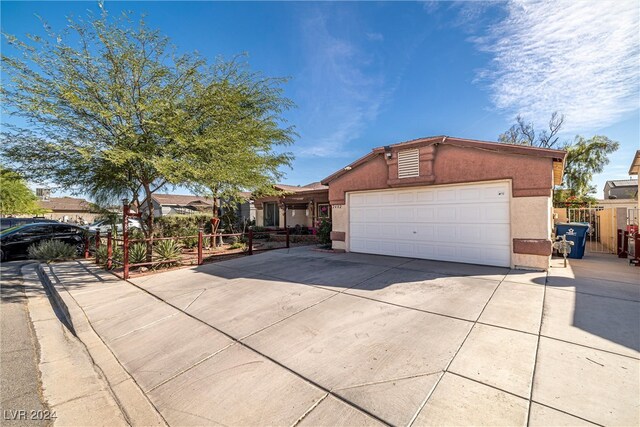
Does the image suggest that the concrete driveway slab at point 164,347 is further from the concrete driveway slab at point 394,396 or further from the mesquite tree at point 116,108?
the mesquite tree at point 116,108

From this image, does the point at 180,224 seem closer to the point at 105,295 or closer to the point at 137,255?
the point at 137,255

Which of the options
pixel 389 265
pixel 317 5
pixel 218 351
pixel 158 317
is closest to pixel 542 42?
pixel 317 5

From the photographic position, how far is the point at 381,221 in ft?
31.0

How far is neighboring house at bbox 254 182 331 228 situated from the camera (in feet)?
54.4

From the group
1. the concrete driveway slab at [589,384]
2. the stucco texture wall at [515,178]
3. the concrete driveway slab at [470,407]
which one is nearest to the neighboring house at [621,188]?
the stucco texture wall at [515,178]

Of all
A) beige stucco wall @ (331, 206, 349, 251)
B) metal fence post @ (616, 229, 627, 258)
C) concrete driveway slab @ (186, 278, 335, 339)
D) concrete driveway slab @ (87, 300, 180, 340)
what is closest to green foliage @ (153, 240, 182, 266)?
concrete driveway slab @ (186, 278, 335, 339)

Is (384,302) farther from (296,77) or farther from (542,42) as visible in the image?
(296,77)

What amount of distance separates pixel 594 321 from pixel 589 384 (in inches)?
73.5

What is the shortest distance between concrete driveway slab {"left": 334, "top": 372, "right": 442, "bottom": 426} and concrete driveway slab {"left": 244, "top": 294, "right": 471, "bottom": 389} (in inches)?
3.9

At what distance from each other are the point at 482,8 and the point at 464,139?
3.57 metres

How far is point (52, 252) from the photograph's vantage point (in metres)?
10.5

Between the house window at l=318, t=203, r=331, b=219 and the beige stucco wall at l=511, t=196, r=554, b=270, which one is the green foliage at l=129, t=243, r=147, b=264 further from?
the beige stucco wall at l=511, t=196, r=554, b=270

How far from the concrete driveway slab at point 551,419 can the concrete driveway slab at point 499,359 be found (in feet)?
0.55

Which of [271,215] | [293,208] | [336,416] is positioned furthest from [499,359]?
[271,215]
